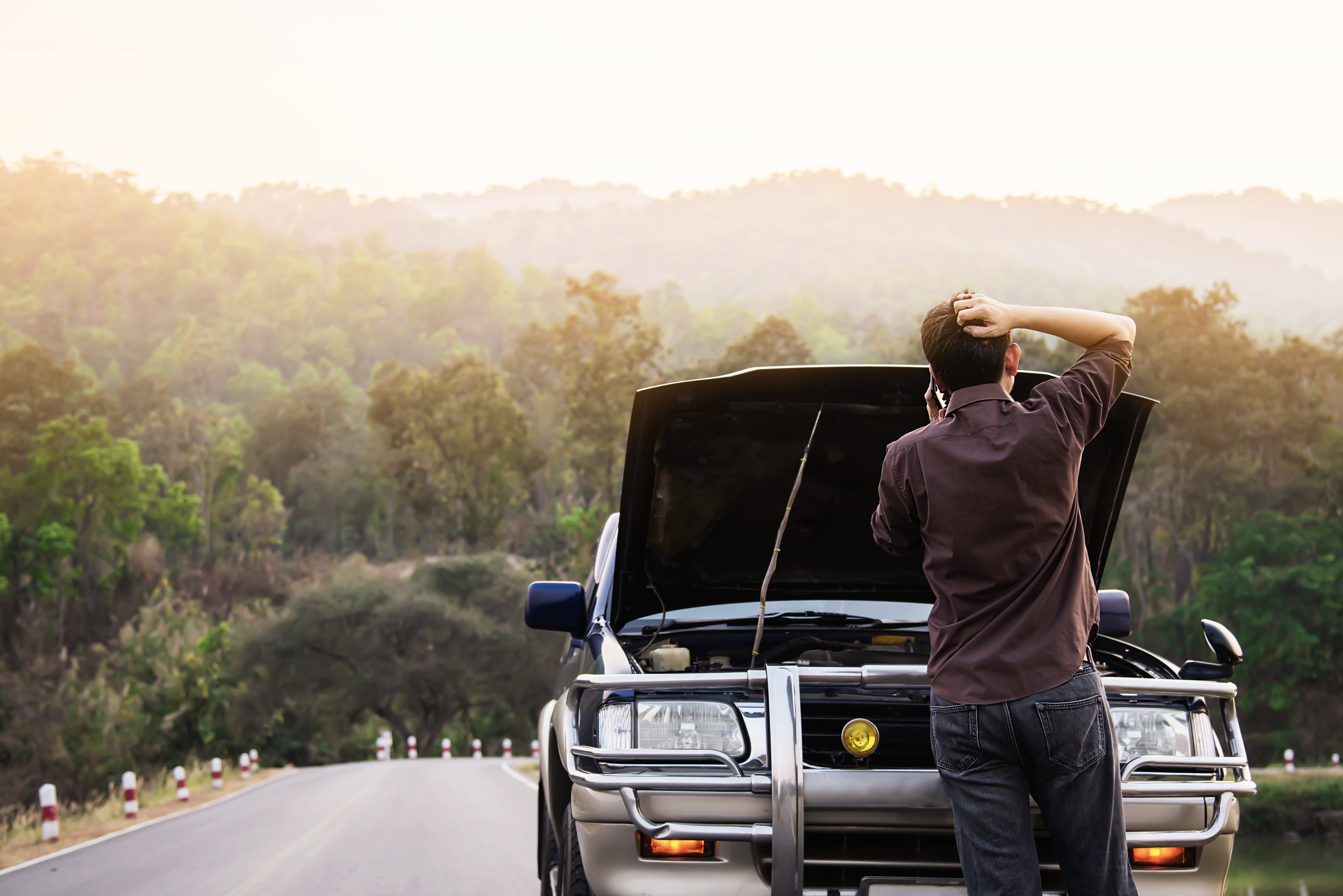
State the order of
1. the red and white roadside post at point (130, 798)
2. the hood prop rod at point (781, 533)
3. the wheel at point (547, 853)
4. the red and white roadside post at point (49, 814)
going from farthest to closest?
the red and white roadside post at point (130, 798) < the red and white roadside post at point (49, 814) < the wheel at point (547, 853) < the hood prop rod at point (781, 533)

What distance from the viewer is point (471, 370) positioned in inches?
2045

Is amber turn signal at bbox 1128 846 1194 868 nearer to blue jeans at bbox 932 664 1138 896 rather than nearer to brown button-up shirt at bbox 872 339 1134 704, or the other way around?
blue jeans at bbox 932 664 1138 896

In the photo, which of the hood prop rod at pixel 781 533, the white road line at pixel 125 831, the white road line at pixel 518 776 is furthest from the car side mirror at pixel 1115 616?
the white road line at pixel 518 776

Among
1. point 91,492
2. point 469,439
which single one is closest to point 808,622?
point 469,439

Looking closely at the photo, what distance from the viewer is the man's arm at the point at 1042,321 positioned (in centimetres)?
279

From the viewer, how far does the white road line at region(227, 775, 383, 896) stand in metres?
7.31

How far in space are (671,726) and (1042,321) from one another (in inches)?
60.1

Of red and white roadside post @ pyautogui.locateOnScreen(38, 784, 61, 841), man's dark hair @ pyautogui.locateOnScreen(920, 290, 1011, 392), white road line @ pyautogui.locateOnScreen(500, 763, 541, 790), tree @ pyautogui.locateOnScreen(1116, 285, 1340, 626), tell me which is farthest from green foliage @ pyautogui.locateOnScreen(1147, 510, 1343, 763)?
man's dark hair @ pyautogui.locateOnScreen(920, 290, 1011, 392)

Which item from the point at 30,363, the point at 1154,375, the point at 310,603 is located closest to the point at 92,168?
the point at 30,363

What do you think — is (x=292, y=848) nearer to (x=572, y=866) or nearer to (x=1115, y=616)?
(x=572, y=866)

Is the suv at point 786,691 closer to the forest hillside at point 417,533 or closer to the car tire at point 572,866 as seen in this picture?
the car tire at point 572,866

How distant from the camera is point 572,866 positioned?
140 inches

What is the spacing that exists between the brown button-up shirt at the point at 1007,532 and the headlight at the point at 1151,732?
705 millimetres

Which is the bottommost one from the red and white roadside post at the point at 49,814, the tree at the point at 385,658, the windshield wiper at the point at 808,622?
the tree at the point at 385,658
